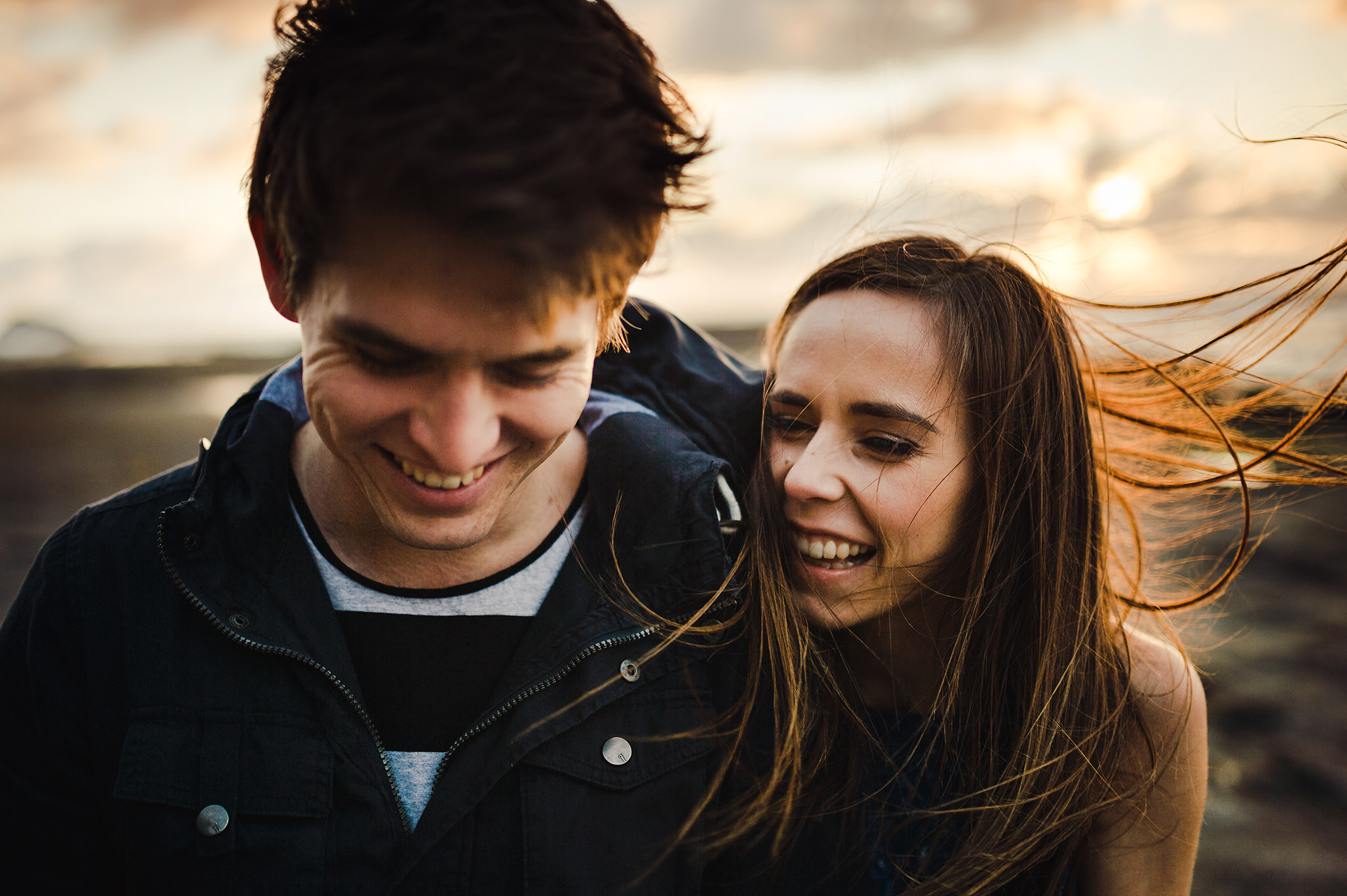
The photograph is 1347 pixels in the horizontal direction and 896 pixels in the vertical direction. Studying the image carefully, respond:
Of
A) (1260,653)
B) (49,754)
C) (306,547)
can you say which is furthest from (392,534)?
(1260,653)

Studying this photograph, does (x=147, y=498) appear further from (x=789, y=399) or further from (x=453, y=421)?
(x=789, y=399)

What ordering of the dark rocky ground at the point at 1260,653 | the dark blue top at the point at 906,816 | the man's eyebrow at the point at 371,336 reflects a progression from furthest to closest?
the dark rocky ground at the point at 1260,653 < the dark blue top at the point at 906,816 < the man's eyebrow at the point at 371,336

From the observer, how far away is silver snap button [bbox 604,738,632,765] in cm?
168

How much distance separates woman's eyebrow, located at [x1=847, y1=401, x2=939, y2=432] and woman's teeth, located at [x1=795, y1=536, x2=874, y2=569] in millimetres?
335

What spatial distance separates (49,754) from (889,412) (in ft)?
6.65

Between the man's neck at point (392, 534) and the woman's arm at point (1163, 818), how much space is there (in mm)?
1621

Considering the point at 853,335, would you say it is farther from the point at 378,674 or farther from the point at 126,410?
the point at 126,410

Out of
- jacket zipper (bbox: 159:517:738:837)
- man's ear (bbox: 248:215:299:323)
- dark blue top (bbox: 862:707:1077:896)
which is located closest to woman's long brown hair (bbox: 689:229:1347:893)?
dark blue top (bbox: 862:707:1077:896)

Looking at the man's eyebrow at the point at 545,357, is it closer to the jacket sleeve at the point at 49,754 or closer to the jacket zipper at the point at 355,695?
the jacket zipper at the point at 355,695

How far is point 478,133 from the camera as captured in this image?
1.26 metres

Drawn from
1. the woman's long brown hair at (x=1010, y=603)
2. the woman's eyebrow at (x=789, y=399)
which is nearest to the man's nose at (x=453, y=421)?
the woman's long brown hair at (x=1010, y=603)

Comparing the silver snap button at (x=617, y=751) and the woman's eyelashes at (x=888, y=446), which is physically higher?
the woman's eyelashes at (x=888, y=446)

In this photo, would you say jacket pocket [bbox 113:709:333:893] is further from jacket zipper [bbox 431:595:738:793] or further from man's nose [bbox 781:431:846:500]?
man's nose [bbox 781:431:846:500]

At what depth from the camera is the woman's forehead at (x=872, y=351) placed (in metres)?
1.95
